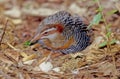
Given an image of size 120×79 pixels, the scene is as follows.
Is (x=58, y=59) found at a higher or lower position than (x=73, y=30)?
lower

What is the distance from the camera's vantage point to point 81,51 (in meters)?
4.30

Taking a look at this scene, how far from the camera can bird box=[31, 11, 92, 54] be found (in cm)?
420

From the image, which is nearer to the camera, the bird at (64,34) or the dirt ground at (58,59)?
the dirt ground at (58,59)

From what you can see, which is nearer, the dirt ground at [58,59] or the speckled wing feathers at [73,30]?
the dirt ground at [58,59]

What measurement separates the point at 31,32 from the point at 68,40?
117cm

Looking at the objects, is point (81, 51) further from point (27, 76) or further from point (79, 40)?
point (27, 76)

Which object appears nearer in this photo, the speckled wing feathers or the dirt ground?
the dirt ground

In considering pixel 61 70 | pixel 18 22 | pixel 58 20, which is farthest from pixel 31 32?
pixel 61 70

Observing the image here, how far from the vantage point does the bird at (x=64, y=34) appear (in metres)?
4.20

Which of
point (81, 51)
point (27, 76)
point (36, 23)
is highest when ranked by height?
point (36, 23)

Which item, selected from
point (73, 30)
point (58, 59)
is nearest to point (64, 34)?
point (73, 30)

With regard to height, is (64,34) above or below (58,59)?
above

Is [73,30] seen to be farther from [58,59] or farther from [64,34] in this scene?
[58,59]

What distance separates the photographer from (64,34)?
14.0 ft
